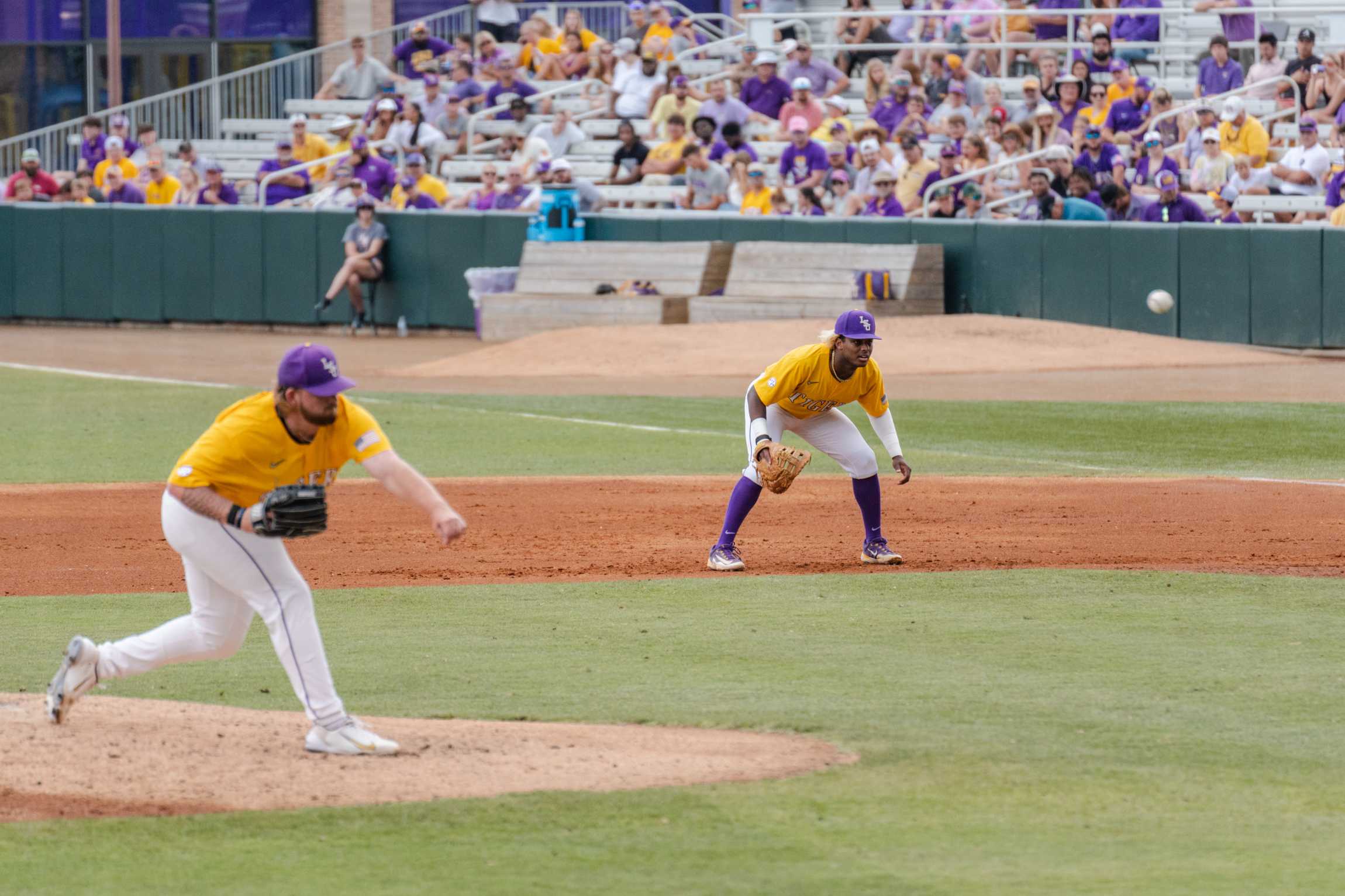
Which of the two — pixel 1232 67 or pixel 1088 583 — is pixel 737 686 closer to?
pixel 1088 583

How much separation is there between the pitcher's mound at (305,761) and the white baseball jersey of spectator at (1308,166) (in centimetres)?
1621

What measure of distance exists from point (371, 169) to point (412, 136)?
1.73m

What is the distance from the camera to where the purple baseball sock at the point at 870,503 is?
10859mm

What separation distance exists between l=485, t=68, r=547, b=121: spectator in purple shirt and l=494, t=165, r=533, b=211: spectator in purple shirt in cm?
312

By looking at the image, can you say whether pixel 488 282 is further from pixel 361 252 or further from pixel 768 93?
pixel 768 93

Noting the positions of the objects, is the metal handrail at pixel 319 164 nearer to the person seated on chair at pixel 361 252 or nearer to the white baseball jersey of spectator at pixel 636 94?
the person seated on chair at pixel 361 252

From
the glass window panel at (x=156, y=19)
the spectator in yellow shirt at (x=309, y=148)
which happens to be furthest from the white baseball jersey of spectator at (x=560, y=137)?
the glass window panel at (x=156, y=19)

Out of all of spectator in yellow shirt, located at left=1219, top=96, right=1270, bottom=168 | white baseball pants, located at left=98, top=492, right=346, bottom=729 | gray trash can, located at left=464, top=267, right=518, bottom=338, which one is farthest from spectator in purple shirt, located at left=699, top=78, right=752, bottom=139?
white baseball pants, located at left=98, top=492, right=346, bottom=729

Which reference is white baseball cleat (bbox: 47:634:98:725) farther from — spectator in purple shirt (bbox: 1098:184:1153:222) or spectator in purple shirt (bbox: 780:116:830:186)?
spectator in purple shirt (bbox: 780:116:830:186)

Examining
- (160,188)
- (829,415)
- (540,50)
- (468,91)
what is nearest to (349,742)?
(829,415)

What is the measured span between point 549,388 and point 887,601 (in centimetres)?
1108

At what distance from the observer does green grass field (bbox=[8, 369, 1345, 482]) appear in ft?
50.0

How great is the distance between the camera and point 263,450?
6434mm

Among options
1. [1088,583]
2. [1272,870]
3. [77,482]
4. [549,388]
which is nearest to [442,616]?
[1088,583]
